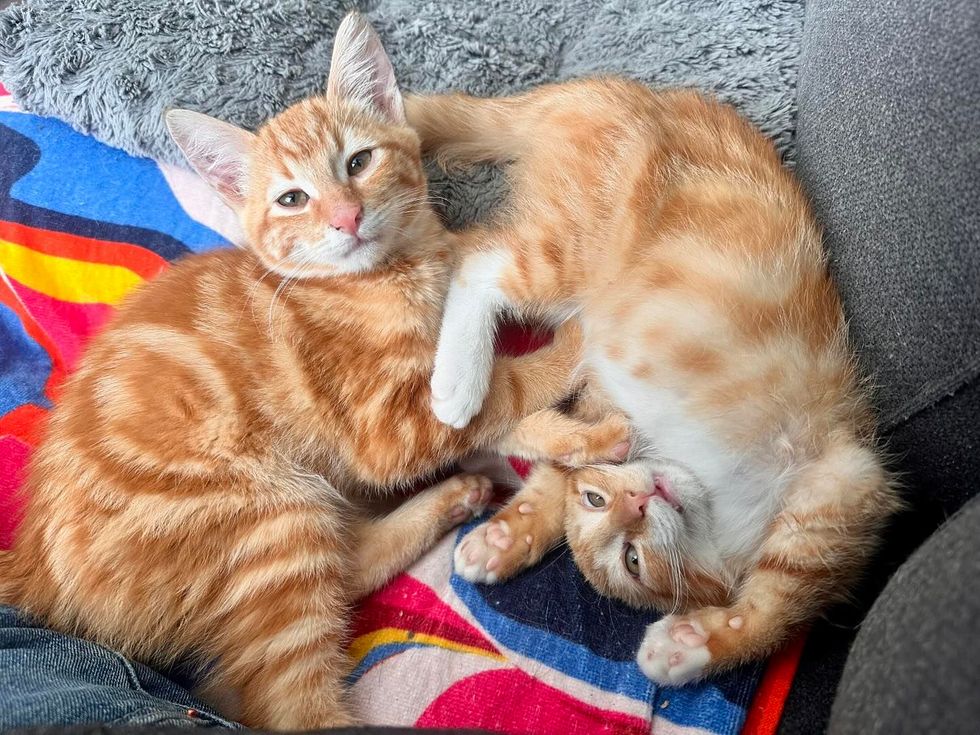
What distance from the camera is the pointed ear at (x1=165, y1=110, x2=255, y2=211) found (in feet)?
3.87

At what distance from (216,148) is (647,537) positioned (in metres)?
1.01

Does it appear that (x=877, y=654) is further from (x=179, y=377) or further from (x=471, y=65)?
(x=471, y=65)

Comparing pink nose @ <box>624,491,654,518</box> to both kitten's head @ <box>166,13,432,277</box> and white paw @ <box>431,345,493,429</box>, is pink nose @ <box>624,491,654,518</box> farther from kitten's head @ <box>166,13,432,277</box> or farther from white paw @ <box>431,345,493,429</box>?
kitten's head @ <box>166,13,432,277</box>

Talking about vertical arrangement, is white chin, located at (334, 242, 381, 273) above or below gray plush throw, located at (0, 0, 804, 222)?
below

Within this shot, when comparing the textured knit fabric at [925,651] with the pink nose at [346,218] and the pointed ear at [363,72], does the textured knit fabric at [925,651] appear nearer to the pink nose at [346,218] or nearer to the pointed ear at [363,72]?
the pink nose at [346,218]

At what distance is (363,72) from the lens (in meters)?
1.29

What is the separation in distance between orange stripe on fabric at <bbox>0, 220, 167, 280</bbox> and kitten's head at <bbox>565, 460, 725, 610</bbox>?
103cm

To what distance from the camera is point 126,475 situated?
1035mm

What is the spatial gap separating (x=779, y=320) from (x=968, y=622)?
24.7 inches

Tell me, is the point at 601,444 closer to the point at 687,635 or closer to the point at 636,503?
the point at 636,503

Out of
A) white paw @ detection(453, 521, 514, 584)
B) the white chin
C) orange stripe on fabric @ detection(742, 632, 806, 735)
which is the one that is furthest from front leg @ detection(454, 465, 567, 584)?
the white chin

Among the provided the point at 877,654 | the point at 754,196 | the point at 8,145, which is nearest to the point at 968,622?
the point at 877,654

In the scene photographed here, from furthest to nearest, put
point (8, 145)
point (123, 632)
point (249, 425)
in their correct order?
point (8, 145) → point (249, 425) → point (123, 632)

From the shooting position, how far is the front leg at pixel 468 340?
115cm
